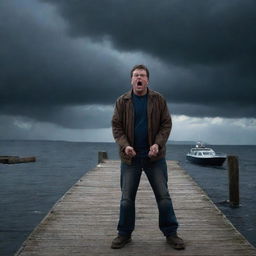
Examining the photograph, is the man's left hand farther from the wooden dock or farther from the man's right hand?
the wooden dock

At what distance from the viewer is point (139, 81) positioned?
4910mm

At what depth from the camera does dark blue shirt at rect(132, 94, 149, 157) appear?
4.96 meters

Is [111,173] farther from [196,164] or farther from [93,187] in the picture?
[196,164]

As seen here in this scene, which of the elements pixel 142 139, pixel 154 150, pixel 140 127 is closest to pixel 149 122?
pixel 140 127

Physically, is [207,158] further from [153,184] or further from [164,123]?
[164,123]

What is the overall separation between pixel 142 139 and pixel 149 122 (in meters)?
0.25

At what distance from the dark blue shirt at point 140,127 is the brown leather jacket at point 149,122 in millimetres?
57

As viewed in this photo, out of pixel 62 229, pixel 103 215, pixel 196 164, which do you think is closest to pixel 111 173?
pixel 103 215

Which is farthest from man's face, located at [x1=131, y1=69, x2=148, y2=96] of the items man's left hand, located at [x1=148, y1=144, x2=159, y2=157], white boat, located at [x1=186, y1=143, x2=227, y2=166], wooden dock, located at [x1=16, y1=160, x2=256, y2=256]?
white boat, located at [x1=186, y1=143, x2=227, y2=166]

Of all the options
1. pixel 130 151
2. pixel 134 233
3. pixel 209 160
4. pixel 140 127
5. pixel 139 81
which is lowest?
pixel 134 233

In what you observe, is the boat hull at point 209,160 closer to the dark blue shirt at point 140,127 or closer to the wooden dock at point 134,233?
the wooden dock at point 134,233

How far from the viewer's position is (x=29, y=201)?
83.0 feet

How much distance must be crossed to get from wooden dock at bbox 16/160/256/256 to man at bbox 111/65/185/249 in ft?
1.14

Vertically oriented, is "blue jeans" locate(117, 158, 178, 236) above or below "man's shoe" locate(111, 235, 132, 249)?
above
